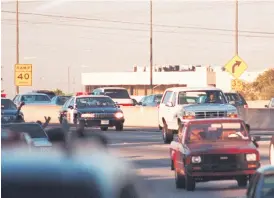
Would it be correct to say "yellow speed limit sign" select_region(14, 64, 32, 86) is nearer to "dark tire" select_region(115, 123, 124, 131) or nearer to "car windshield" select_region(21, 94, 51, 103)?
"car windshield" select_region(21, 94, 51, 103)

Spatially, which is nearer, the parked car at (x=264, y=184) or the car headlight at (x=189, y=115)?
the parked car at (x=264, y=184)

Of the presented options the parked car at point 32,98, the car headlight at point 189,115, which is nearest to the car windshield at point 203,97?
the car headlight at point 189,115

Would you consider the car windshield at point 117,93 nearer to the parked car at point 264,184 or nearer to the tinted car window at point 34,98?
the tinted car window at point 34,98

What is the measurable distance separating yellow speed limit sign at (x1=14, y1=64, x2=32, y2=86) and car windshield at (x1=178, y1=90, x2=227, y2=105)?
59.6 ft

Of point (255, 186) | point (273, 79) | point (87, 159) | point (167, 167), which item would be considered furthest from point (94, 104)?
point (273, 79)

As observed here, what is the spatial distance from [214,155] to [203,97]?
44.5ft

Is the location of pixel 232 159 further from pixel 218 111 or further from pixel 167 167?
pixel 218 111

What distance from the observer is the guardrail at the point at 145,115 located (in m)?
44.5

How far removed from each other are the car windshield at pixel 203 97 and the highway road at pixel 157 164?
172 cm

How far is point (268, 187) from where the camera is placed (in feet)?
32.6

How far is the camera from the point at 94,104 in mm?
40688

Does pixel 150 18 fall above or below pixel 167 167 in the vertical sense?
above

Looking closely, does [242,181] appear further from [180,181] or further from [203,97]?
[203,97]

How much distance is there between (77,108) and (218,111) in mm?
10602
